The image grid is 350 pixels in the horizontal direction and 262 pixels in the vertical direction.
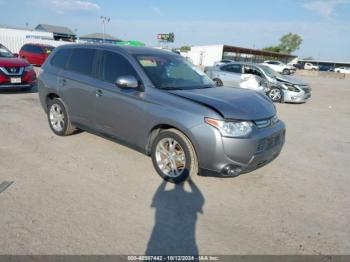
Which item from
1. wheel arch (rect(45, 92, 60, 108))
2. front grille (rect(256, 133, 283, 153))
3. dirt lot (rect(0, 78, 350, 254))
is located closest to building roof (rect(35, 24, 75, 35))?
wheel arch (rect(45, 92, 60, 108))

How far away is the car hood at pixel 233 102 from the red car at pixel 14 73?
25.6 feet

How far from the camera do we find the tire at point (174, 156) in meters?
3.85

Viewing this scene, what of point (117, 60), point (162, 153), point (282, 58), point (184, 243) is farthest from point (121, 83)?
point (282, 58)

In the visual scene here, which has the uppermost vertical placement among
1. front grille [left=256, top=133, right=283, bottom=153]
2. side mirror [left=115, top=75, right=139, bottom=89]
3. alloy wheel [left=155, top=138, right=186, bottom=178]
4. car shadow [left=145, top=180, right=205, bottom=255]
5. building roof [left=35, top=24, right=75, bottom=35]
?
building roof [left=35, top=24, right=75, bottom=35]

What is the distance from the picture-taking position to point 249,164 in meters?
3.74

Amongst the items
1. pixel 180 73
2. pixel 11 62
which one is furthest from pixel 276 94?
pixel 11 62

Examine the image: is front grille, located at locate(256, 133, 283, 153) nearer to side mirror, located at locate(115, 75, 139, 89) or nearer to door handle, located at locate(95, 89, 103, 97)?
side mirror, located at locate(115, 75, 139, 89)

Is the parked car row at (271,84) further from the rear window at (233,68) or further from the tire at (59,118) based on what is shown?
the tire at (59,118)

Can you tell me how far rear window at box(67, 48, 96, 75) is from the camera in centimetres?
510

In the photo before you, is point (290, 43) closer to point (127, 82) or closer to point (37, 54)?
point (37, 54)

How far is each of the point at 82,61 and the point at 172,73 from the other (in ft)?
5.74

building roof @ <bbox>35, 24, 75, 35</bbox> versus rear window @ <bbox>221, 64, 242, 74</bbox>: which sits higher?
building roof @ <bbox>35, 24, 75, 35</bbox>

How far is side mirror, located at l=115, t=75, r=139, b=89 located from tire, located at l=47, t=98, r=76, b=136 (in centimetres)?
193

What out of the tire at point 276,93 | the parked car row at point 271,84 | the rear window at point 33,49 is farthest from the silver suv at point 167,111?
the rear window at point 33,49
